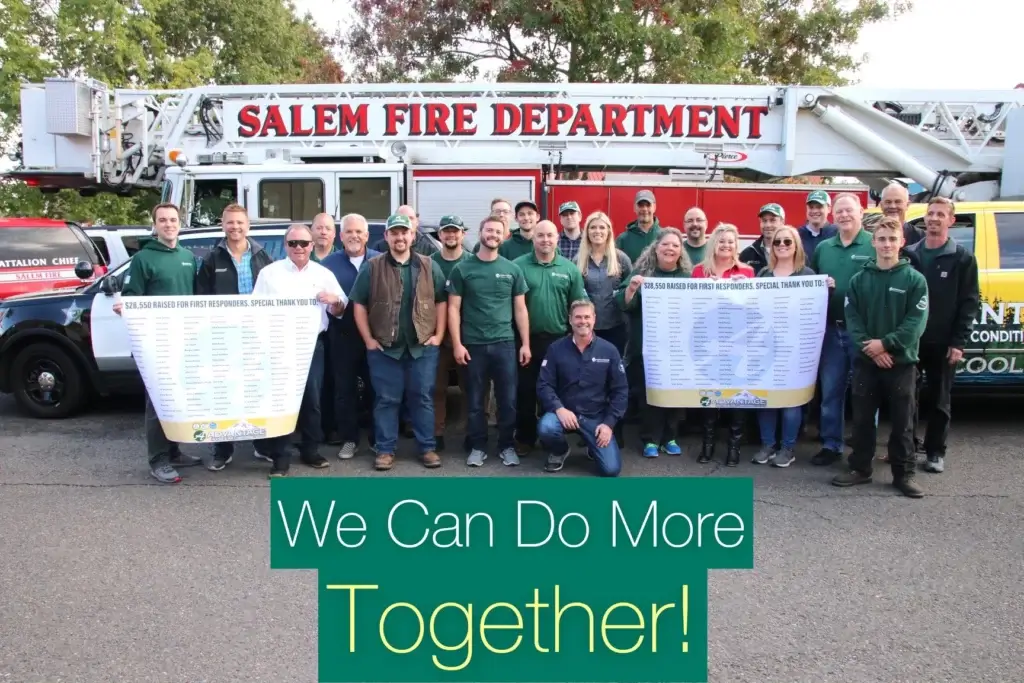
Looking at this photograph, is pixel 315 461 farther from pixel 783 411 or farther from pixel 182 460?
pixel 783 411

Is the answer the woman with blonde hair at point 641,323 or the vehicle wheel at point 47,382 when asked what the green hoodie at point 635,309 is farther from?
the vehicle wheel at point 47,382

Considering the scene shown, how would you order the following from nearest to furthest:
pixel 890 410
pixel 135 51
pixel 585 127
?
pixel 890 410 < pixel 585 127 < pixel 135 51

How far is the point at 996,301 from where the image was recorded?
718 cm

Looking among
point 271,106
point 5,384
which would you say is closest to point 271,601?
point 5,384

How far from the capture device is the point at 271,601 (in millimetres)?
4137

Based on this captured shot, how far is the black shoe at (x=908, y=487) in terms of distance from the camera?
5746 mm

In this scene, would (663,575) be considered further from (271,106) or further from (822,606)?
(271,106)

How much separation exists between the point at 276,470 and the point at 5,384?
11.7ft

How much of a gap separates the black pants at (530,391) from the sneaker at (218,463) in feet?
7.13

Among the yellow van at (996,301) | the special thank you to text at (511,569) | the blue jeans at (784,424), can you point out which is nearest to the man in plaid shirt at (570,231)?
the blue jeans at (784,424)

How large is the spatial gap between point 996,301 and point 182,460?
6464 millimetres

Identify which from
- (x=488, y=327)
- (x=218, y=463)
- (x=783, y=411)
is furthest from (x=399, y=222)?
(x=783, y=411)

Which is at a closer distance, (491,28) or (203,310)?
(203,310)

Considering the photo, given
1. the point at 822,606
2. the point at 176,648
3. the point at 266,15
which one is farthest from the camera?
the point at 266,15
